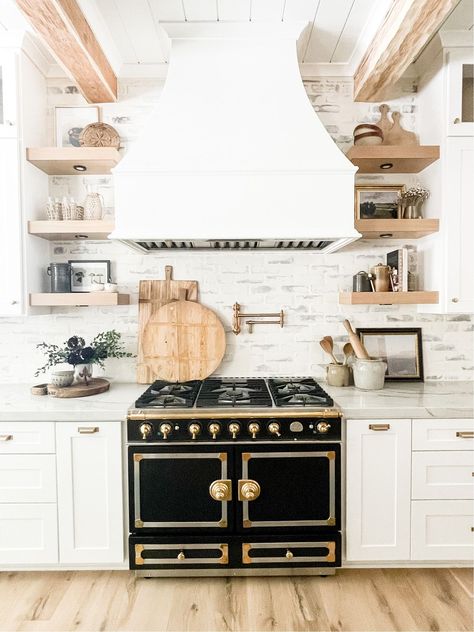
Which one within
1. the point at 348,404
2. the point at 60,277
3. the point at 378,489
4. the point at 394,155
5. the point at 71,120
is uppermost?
the point at 71,120

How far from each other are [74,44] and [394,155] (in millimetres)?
1746

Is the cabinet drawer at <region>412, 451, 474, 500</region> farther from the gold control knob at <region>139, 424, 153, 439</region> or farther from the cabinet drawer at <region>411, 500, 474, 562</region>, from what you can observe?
the gold control knob at <region>139, 424, 153, 439</region>

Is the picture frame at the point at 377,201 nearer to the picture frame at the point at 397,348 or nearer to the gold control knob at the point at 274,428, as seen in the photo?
the picture frame at the point at 397,348

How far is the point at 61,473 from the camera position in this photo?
2184 mm

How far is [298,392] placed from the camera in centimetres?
240

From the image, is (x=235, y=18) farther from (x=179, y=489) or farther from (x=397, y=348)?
(x=179, y=489)

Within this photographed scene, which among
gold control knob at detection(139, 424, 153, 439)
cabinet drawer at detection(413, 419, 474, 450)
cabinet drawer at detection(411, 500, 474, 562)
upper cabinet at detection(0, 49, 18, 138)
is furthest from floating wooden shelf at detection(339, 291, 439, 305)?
upper cabinet at detection(0, 49, 18, 138)

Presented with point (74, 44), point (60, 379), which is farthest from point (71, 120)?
point (60, 379)

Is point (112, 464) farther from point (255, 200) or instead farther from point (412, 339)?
point (412, 339)

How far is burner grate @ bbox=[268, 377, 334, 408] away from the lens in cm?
221

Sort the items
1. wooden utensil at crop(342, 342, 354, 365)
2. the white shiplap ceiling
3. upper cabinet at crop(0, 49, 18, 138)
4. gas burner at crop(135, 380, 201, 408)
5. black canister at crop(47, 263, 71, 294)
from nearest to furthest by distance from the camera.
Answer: the white shiplap ceiling → gas burner at crop(135, 380, 201, 408) → upper cabinet at crop(0, 49, 18, 138) → black canister at crop(47, 263, 71, 294) → wooden utensil at crop(342, 342, 354, 365)

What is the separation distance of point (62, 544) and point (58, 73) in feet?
8.72

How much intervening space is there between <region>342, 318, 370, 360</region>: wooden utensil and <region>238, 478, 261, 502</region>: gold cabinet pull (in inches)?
37.9

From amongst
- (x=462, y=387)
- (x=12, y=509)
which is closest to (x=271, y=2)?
(x=462, y=387)
